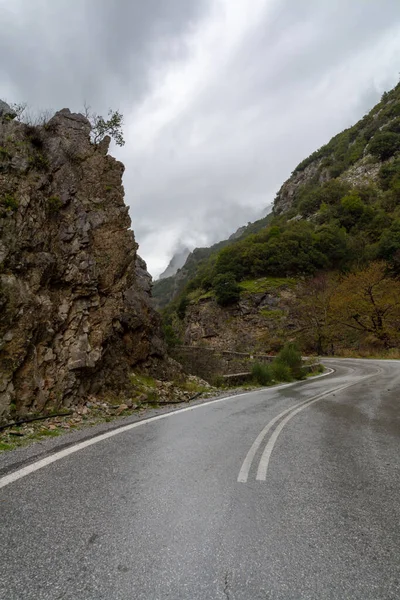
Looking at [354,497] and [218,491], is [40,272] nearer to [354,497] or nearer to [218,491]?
[218,491]

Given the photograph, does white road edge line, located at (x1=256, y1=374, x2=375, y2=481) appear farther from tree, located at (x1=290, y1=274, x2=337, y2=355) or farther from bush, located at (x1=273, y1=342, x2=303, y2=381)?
tree, located at (x1=290, y1=274, x2=337, y2=355)

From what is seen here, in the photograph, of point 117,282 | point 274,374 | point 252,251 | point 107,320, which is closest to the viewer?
point 107,320

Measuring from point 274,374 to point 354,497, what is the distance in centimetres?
Result: 1553

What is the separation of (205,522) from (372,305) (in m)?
35.2

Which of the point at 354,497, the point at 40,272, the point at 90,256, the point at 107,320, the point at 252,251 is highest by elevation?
the point at 252,251

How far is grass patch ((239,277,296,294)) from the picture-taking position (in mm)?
48312

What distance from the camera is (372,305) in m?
33.7

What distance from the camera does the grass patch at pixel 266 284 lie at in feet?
159

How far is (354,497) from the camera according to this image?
365 centimetres

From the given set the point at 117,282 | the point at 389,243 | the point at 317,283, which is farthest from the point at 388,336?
the point at 117,282

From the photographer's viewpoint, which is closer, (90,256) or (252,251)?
(90,256)

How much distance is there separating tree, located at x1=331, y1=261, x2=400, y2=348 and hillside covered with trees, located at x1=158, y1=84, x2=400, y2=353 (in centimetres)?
9

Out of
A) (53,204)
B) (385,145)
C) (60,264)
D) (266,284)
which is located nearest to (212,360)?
(60,264)

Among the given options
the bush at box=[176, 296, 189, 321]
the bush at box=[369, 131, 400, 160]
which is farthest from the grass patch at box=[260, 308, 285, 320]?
the bush at box=[369, 131, 400, 160]
